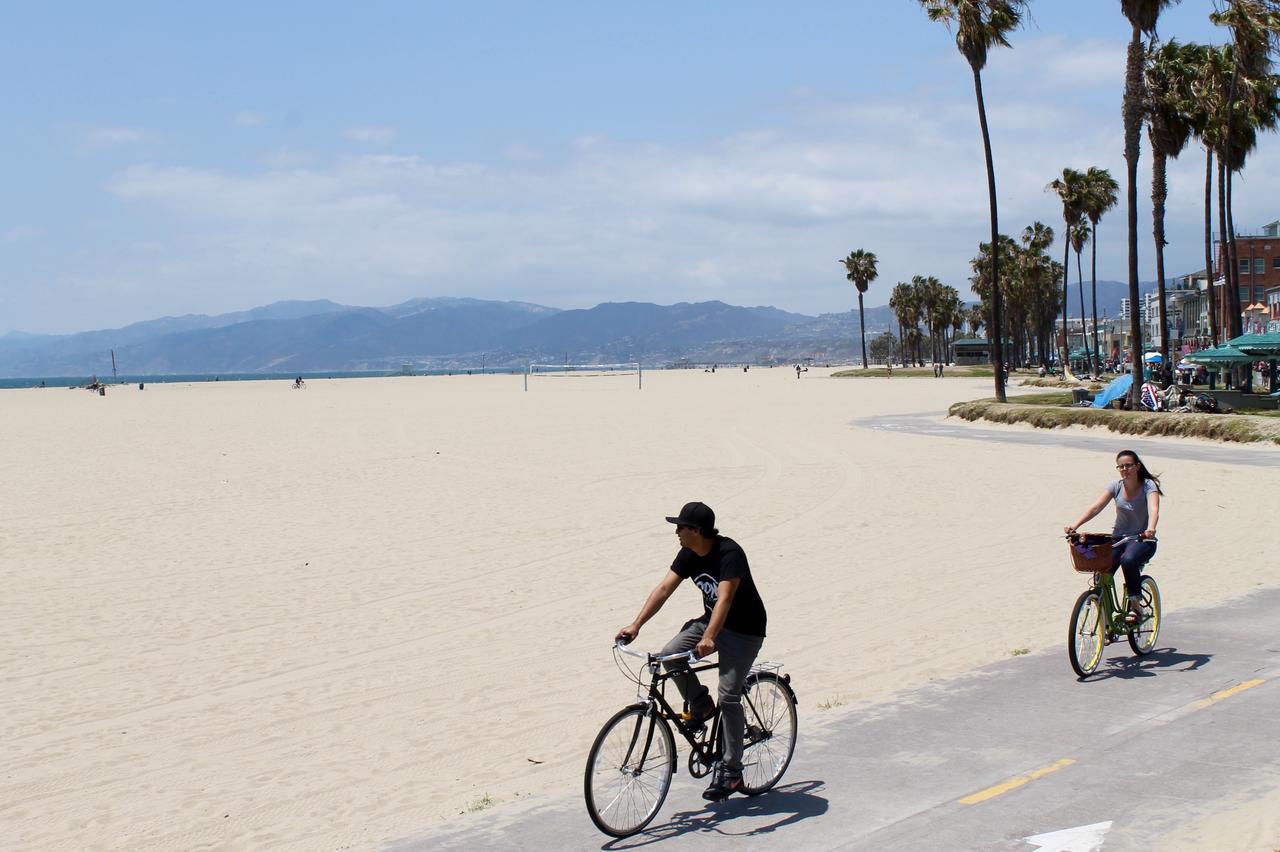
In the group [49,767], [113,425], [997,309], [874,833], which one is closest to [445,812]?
[874,833]

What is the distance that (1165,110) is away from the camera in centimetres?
3909

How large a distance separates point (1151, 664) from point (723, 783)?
13.9 feet

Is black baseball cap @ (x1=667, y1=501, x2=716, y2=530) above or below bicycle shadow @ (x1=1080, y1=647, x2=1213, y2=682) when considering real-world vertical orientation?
above

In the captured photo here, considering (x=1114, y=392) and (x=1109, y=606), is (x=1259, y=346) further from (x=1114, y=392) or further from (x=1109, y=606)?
(x=1109, y=606)

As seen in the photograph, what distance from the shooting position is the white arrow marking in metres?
5.29

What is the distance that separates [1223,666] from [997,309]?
115ft

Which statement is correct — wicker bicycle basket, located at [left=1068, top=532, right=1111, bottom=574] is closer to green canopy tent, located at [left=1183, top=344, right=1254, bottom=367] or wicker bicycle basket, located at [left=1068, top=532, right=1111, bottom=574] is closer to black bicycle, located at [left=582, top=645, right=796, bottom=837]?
black bicycle, located at [left=582, top=645, right=796, bottom=837]

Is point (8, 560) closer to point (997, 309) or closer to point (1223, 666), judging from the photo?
point (1223, 666)

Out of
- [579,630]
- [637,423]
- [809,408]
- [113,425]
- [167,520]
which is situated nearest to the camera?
[579,630]

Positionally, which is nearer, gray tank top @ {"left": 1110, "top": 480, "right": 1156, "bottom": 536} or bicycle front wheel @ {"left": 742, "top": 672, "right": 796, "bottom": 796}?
bicycle front wheel @ {"left": 742, "top": 672, "right": 796, "bottom": 796}

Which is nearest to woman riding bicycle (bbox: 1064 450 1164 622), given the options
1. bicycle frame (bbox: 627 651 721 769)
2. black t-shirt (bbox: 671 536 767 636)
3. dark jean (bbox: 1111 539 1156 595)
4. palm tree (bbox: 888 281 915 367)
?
dark jean (bbox: 1111 539 1156 595)

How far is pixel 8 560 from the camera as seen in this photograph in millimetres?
15141

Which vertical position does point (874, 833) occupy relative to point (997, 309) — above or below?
below

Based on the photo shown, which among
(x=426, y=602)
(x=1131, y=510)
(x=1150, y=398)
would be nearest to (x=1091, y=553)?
(x=1131, y=510)
